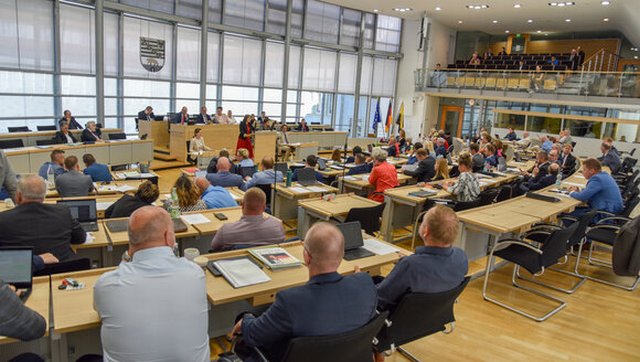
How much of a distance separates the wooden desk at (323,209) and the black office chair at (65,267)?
2802 millimetres

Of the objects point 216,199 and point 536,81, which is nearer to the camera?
point 216,199

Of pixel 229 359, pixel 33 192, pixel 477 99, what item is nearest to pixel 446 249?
pixel 229 359

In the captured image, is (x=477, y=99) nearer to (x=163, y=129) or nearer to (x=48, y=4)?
(x=163, y=129)

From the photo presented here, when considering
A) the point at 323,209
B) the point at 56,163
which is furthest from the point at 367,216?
the point at 56,163

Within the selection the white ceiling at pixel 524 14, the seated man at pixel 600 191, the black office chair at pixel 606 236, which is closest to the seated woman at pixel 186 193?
the black office chair at pixel 606 236

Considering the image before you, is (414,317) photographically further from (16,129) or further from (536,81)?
(536,81)

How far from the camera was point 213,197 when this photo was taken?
5.32 meters

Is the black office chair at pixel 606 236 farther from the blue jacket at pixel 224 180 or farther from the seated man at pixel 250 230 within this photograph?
the blue jacket at pixel 224 180

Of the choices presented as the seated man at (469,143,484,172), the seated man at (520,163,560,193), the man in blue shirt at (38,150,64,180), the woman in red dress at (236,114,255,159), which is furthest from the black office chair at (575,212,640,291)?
the woman in red dress at (236,114,255,159)

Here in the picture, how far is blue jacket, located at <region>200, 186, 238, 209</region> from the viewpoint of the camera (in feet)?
17.2

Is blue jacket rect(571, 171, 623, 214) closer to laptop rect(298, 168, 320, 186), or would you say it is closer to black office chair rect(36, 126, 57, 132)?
laptop rect(298, 168, 320, 186)

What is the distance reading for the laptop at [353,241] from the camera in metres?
3.75

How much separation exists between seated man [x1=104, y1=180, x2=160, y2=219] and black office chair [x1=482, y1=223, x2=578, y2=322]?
12.1ft

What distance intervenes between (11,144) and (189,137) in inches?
175
